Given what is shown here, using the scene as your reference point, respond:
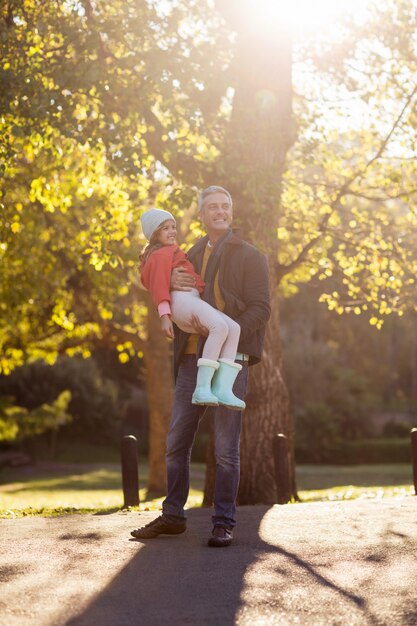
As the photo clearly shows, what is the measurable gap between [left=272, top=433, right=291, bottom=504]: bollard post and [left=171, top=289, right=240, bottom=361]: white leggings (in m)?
5.67

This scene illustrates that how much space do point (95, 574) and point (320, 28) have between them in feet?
44.6

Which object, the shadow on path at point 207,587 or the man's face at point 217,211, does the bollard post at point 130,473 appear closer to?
the shadow on path at point 207,587

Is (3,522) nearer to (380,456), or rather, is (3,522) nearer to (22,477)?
(22,477)

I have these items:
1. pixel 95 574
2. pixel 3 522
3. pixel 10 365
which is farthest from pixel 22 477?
pixel 95 574

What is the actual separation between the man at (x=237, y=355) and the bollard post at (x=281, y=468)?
5.03m

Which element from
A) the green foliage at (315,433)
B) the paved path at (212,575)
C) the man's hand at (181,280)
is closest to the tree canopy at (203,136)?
the man's hand at (181,280)

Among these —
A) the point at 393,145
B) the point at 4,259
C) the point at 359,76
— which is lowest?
the point at 4,259

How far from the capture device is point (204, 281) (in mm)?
6875

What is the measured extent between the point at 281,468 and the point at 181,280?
19.3 feet

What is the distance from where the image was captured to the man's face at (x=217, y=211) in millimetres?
6961

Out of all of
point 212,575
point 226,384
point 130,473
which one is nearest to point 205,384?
point 226,384

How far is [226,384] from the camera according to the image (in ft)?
21.2

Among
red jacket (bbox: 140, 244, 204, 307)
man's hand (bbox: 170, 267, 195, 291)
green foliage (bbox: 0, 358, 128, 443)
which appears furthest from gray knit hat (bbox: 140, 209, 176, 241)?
green foliage (bbox: 0, 358, 128, 443)

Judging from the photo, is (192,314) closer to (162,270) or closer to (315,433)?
(162,270)
